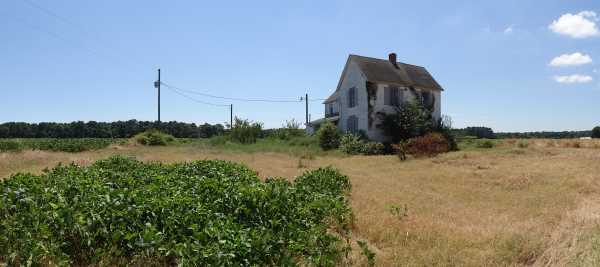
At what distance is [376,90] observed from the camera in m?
29.4

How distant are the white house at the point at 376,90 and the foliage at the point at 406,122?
0.71 m

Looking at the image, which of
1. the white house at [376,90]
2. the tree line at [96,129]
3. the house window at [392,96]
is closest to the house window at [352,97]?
the white house at [376,90]

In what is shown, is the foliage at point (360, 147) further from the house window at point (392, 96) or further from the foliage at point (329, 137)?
the house window at point (392, 96)

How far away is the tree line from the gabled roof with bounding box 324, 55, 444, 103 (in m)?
32.6

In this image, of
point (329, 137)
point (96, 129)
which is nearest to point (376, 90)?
point (329, 137)

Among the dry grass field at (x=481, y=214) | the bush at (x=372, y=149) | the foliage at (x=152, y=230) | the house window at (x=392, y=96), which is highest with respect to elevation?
the house window at (x=392, y=96)

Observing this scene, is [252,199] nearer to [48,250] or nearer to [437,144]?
[48,250]

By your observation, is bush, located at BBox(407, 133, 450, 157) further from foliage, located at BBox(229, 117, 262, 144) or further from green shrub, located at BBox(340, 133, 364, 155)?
foliage, located at BBox(229, 117, 262, 144)

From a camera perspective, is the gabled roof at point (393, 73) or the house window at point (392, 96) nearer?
the gabled roof at point (393, 73)

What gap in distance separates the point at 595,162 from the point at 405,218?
465 inches

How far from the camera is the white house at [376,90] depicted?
29312mm

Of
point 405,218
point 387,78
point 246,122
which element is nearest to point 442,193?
point 405,218

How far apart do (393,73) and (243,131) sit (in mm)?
16847

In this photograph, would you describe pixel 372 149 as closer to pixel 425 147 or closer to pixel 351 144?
pixel 351 144
